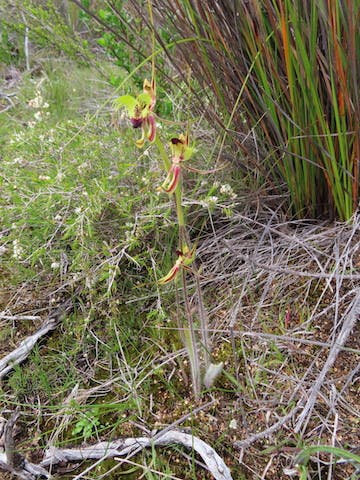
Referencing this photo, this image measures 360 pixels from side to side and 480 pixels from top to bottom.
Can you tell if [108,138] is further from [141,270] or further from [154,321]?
[154,321]

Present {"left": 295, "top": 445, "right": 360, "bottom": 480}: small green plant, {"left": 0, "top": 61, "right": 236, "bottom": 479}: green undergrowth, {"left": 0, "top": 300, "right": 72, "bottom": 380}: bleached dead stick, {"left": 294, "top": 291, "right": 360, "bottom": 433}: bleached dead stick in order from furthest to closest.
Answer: {"left": 0, "top": 300, "right": 72, "bottom": 380}: bleached dead stick, {"left": 0, "top": 61, "right": 236, "bottom": 479}: green undergrowth, {"left": 294, "top": 291, "right": 360, "bottom": 433}: bleached dead stick, {"left": 295, "top": 445, "right": 360, "bottom": 480}: small green plant

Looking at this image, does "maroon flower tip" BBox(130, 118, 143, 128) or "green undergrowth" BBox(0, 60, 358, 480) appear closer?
"maroon flower tip" BBox(130, 118, 143, 128)

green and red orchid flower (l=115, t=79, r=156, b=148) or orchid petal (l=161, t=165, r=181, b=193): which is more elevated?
green and red orchid flower (l=115, t=79, r=156, b=148)

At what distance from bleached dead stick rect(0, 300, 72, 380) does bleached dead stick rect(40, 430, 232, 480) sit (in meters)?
0.25

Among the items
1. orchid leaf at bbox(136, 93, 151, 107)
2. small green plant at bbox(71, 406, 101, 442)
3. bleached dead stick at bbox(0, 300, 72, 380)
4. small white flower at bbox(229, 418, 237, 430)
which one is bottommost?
small white flower at bbox(229, 418, 237, 430)

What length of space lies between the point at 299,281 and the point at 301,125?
374mm

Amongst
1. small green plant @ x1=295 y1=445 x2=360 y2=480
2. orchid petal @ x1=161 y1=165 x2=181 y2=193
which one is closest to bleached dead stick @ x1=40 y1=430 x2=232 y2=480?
small green plant @ x1=295 y1=445 x2=360 y2=480

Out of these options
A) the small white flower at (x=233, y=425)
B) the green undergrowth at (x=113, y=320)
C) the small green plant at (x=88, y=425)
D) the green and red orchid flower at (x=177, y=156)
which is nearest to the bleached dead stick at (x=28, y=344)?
the green undergrowth at (x=113, y=320)

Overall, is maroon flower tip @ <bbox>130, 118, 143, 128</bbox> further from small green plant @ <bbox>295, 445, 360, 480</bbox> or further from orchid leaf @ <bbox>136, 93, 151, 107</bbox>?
small green plant @ <bbox>295, 445, 360, 480</bbox>

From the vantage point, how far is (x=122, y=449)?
831 mm

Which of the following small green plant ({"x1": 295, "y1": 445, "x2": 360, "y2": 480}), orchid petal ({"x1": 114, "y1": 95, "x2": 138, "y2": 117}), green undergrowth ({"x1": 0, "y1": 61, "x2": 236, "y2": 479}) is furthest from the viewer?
green undergrowth ({"x1": 0, "y1": 61, "x2": 236, "y2": 479})

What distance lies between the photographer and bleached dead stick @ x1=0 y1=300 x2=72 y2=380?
1.01 meters

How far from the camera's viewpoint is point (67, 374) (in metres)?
0.99

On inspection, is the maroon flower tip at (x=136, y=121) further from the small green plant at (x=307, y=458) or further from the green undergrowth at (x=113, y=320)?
the small green plant at (x=307, y=458)
